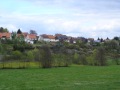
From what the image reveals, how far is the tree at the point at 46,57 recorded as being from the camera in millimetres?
75319

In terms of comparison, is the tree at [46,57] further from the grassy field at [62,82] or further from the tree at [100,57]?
the grassy field at [62,82]

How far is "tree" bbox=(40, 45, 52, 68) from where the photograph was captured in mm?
75319

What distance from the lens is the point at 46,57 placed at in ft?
248

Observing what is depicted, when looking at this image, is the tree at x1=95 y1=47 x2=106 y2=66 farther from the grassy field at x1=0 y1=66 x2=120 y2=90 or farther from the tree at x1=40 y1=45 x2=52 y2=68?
the grassy field at x1=0 y1=66 x2=120 y2=90

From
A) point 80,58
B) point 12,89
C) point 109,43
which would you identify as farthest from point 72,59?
point 12,89

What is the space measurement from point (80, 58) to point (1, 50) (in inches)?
902

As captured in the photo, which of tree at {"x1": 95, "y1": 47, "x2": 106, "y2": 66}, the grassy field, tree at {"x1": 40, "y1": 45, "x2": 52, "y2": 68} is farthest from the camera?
tree at {"x1": 95, "y1": 47, "x2": 106, "y2": 66}

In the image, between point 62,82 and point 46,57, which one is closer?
point 62,82

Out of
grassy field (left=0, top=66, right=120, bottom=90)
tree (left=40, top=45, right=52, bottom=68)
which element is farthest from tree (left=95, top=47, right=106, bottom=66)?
grassy field (left=0, top=66, right=120, bottom=90)

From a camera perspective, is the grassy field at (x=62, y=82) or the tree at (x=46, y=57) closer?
the grassy field at (x=62, y=82)

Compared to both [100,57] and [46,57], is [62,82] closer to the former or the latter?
[46,57]

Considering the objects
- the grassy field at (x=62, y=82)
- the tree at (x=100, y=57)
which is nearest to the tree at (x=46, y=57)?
the tree at (x=100, y=57)

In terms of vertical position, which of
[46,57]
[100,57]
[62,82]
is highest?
[62,82]

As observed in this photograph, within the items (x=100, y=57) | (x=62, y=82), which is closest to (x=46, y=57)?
(x=100, y=57)
